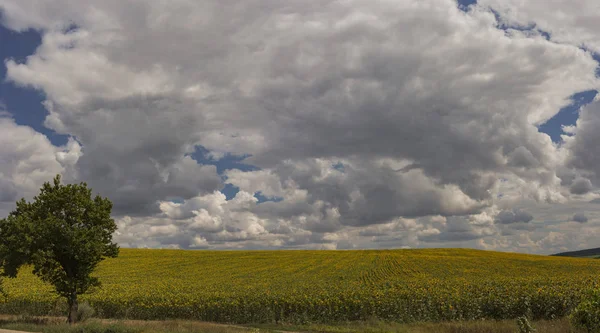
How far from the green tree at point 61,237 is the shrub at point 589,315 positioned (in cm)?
2897

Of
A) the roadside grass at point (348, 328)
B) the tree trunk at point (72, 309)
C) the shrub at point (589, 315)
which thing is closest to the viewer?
the shrub at point (589, 315)

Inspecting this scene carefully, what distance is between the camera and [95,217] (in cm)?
3170

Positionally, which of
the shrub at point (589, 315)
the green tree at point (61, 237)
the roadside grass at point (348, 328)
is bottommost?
the roadside grass at point (348, 328)

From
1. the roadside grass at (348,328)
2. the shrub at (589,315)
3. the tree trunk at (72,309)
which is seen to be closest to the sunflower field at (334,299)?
the roadside grass at (348,328)

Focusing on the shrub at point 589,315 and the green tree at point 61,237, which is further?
the green tree at point 61,237

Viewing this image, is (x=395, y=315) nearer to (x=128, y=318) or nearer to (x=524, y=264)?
(x=128, y=318)

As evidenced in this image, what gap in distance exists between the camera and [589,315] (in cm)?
1927

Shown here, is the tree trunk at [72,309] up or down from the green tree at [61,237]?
down

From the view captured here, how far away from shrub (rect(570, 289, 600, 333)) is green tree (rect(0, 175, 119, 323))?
2897 cm

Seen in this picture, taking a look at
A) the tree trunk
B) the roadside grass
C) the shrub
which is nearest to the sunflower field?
the roadside grass

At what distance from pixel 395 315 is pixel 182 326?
13913mm

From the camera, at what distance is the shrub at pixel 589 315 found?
19047 millimetres

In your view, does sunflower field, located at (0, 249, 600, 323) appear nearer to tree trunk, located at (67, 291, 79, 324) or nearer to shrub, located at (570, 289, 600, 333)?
tree trunk, located at (67, 291, 79, 324)

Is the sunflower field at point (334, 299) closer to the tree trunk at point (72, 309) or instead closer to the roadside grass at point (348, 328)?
the roadside grass at point (348, 328)
